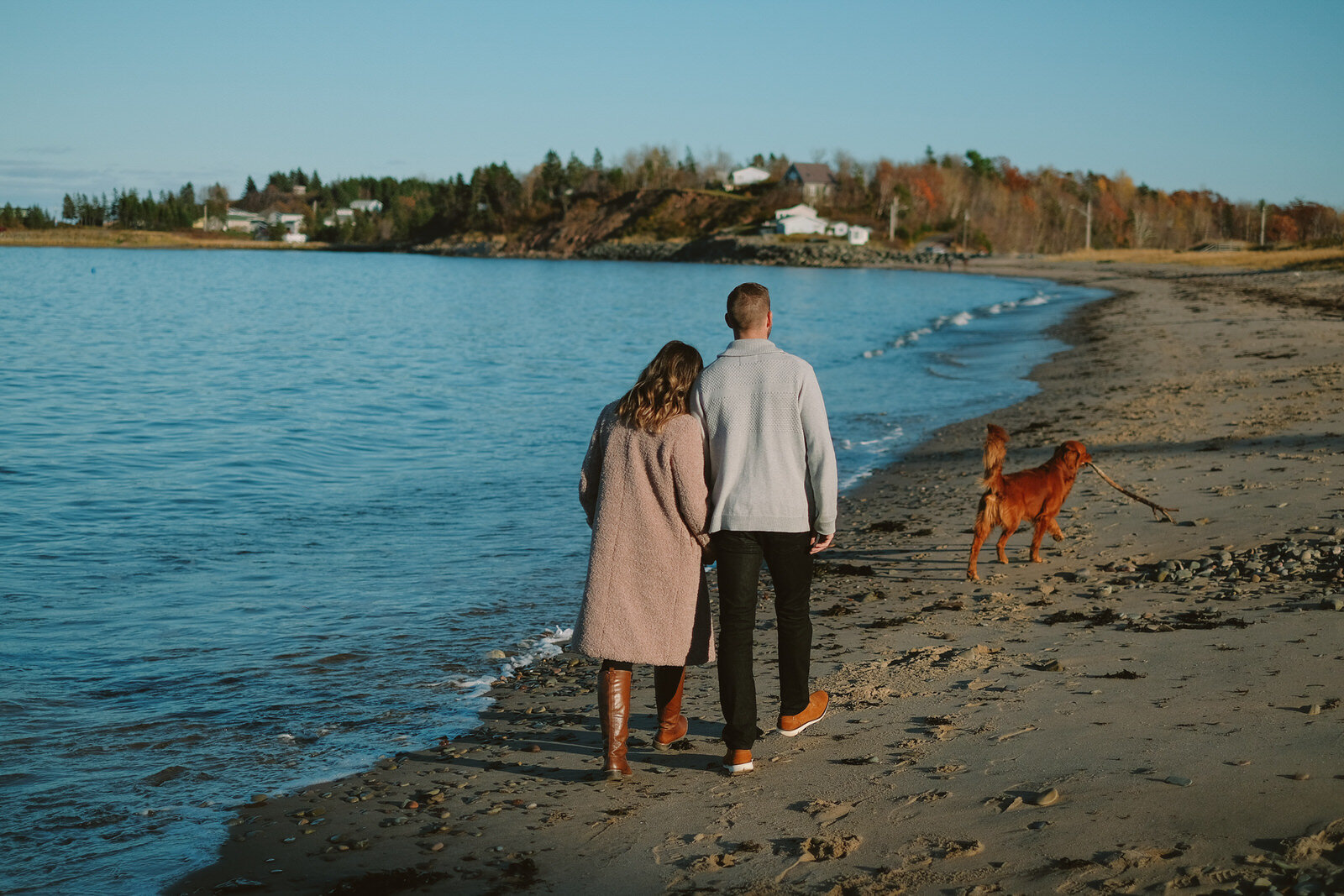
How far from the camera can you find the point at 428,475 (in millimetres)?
14328

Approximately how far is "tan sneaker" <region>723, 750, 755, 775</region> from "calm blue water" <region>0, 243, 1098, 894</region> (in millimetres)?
1975

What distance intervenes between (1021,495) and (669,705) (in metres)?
3.99

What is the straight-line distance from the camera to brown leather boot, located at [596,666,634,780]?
4.41 metres

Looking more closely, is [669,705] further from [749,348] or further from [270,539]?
[270,539]

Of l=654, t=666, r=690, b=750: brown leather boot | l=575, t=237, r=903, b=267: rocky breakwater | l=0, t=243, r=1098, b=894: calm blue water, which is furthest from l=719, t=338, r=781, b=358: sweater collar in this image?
l=575, t=237, r=903, b=267: rocky breakwater

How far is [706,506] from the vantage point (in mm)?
4203

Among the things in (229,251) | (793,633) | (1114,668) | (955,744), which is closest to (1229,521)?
(1114,668)

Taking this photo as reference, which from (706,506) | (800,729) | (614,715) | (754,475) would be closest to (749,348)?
(754,475)

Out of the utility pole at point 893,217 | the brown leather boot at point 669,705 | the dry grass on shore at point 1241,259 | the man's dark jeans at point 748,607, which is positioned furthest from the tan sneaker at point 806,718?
the utility pole at point 893,217

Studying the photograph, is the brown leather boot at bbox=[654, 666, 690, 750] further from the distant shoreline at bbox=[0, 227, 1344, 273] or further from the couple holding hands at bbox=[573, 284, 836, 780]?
the distant shoreline at bbox=[0, 227, 1344, 273]

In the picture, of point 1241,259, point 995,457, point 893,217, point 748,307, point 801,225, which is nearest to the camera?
point 748,307

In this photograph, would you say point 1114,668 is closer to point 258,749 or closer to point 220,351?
Result: point 258,749

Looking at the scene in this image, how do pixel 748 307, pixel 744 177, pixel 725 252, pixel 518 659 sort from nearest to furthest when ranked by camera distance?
pixel 748 307 < pixel 518 659 < pixel 725 252 < pixel 744 177

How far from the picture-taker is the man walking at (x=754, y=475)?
413 cm
